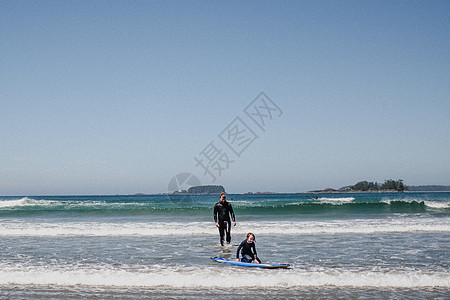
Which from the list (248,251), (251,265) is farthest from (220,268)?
(248,251)

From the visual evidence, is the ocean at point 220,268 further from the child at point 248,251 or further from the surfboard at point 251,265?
the child at point 248,251

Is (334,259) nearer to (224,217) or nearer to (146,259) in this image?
(224,217)

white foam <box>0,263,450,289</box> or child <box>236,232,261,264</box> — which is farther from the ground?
child <box>236,232,261,264</box>

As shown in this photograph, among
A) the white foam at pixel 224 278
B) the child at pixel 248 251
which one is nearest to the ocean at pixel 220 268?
the white foam at pixel 224 278

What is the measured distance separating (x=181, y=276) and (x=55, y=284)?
7.87 feet

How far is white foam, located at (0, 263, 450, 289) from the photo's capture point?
730cm

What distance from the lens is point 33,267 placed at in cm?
887

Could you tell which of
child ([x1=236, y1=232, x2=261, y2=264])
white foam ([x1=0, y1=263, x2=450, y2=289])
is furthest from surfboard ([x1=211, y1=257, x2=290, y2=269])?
white foam ([x1=0, y1=263, x2=450, y2=289])

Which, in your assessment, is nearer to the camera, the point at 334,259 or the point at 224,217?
the point at 334,259

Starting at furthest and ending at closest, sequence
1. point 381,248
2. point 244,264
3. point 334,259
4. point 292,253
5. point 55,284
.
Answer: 1. point 381,248
2. point 292,253
3. point 334,259
4. point 244,264
5. point 55,284

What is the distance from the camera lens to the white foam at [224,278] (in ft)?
24.0

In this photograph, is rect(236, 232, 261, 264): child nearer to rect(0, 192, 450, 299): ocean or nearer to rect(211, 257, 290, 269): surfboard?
rect(211, 257, 290, 269): surfboard

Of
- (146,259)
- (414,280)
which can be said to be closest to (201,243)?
(146,259)

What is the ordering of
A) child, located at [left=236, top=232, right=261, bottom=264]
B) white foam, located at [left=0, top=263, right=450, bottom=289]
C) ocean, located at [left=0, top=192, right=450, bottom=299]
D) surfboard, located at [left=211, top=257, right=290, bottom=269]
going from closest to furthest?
1. ocean, located at [left=0, top=192, right=450, bottom=299]
2. white foam, located at [left=0, top=263, right=450, bottom=289]
3. surfboard, located at [left=211, top=257, right=290, bottom=269]
4. child, located at [left=236, top=232, right=261, bottom=264]
